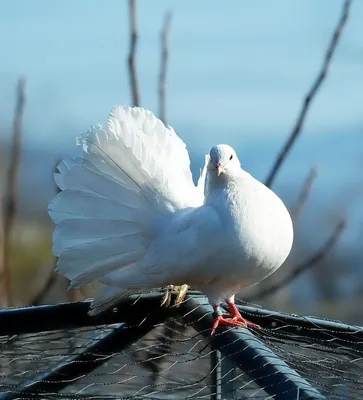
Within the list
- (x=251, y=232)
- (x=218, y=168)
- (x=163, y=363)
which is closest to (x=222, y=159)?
(x=218, y=168)

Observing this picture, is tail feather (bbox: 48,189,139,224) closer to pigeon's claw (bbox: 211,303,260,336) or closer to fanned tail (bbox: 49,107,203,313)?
fanned tail (bbox: 49,107,203,313)

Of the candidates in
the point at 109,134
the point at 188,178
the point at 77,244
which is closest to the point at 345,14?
the point at 188,178

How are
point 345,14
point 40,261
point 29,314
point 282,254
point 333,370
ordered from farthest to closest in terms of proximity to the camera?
point 40,261 < point 345,14 < point 282,254 < point 29,314 < point 333,370

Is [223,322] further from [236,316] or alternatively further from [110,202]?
[110,202]

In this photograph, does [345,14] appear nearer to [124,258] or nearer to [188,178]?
[188,178]

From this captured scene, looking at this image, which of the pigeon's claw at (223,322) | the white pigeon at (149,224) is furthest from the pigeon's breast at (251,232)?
the pigeon's claw at (223,322)

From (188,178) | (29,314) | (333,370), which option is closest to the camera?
(333,370)

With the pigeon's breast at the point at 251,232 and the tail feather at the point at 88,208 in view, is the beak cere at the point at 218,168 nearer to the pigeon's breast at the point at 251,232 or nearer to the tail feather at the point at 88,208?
the pigeon's breast at the point at 251,232
